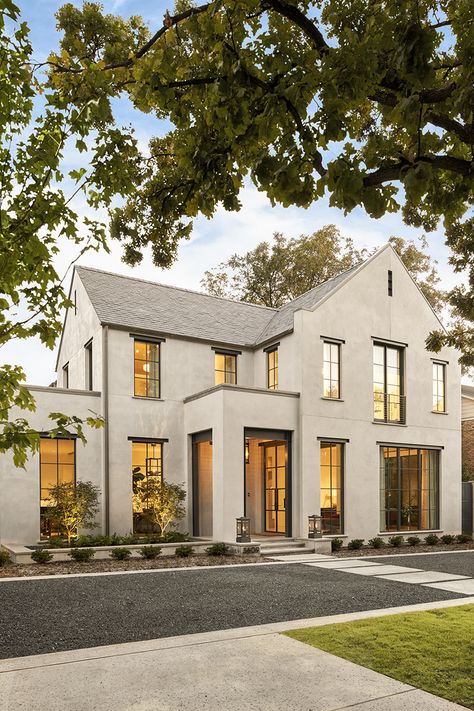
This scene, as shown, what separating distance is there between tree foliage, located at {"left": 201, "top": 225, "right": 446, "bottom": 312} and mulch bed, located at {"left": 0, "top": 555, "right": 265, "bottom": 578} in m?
21.4

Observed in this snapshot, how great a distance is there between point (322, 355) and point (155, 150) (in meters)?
11.1

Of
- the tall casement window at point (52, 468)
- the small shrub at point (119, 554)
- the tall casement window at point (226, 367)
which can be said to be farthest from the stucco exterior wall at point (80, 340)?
the small shrub at point (119, 554)

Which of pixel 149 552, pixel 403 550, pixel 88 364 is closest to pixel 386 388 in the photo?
pixel 403 550

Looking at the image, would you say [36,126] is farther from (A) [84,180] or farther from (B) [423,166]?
(B) [423,166]

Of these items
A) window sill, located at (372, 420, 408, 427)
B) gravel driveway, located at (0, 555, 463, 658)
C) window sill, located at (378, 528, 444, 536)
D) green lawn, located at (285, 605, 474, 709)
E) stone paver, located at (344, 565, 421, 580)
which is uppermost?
window sill, located at (372, 420, 408, 427)

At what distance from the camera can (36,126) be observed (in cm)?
518

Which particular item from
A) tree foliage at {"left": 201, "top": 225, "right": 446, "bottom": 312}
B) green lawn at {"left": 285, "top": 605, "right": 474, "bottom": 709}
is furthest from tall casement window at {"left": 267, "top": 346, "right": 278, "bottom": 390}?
tree foliage at {"left": 201, "top": 225, "right": 446, "bottom": 312}

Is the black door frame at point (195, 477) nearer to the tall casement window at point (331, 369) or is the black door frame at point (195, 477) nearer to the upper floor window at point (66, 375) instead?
the tall casement window at point (331, 369)

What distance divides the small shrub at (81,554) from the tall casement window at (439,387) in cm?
1301

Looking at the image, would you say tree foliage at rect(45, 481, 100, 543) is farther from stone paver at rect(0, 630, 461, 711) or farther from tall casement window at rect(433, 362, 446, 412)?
tall casement window at rect(433, 362, 446, 412)

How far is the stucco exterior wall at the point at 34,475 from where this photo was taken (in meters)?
16.0

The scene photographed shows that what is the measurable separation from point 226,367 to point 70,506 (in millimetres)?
7132

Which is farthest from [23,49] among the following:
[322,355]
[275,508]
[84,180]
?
[275,508]

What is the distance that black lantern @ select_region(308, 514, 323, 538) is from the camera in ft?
56.2
